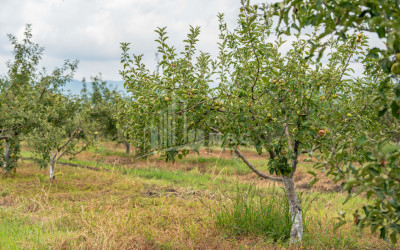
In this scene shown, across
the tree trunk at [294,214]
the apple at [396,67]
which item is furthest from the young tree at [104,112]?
the apple at [396,67]

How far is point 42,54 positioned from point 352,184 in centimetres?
1452

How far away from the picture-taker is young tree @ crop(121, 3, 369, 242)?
151 inches

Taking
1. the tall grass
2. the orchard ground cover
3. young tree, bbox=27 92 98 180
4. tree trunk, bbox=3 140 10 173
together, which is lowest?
the orchard ground cover

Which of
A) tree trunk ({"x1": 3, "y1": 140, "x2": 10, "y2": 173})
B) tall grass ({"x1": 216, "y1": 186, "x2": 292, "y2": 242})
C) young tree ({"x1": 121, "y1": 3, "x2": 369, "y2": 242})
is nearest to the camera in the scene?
young tree ({"x1": 121, "y1": 3, "x2": 369, "y2": 242})

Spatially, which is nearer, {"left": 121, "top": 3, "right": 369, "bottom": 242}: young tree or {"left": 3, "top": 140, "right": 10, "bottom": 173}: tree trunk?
{"left": 121, "top": 3, "right": 369, "bottom": 242}: young tree

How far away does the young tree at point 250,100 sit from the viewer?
3828mm

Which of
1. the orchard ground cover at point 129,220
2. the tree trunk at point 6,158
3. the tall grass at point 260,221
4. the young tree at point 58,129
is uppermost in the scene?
the young tree at point 58,129

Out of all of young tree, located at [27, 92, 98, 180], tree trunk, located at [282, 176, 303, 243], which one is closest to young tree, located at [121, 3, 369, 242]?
tree trunk, located at [282, 176, 303, 243]

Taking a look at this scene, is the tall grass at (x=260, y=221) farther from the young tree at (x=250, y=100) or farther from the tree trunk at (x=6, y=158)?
the tree trunk at (x=6, y=158)

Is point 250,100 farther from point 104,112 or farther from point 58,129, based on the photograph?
point 104,112

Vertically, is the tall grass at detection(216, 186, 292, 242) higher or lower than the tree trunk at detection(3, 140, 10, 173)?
lower

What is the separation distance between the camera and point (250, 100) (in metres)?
3.92

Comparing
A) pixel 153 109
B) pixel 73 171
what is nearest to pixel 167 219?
pixel 153 109

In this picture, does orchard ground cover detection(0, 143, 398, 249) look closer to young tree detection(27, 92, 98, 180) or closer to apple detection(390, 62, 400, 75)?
apple detection(390, 62, 400, 75)
